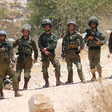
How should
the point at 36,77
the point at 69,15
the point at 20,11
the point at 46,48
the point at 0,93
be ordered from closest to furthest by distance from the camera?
1. the point at 0,93
2. the point at 46,48
3. the point at 36,77
4. the point at 69,15
5. the point at 20,11

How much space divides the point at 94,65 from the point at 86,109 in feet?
9.83

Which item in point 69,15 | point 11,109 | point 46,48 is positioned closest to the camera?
point 11,109

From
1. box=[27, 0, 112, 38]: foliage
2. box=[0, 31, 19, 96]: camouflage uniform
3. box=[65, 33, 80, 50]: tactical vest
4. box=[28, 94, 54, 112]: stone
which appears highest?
box=[27, 0, 112, 38]: foliage

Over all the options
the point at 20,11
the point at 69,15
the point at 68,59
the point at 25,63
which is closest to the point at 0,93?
the point at 25,63

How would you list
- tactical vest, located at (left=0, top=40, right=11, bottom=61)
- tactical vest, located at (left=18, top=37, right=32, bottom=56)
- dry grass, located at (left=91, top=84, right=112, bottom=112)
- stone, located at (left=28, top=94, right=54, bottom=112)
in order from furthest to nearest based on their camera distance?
tactical vest, located at (left=18, top=37, right=32, bottom=56) < tactical vest, located at (left=0, top=40, right=11, bottom=61) < stone, located at (left=28, top=94, right=54, bottom=112) < dry grass, located at (left=91, top=84, right=112, bottom=112)

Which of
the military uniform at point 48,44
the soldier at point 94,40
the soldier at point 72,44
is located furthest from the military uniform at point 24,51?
the soldier at point 94,40

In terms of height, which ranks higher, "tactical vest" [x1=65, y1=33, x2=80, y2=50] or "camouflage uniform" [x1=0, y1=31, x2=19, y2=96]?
"tactical vest" [x1=65, y1=33, x2=80, y2=50]

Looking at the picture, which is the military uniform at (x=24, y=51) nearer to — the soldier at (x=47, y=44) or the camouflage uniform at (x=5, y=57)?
the soldier at (x=47, y=44)

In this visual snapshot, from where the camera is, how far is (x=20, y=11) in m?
33.0

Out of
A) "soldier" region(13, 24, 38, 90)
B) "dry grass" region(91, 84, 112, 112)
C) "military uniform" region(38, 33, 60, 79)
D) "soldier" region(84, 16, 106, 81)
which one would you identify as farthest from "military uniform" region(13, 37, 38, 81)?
"dry grass" region(91, 84, 112, 112)

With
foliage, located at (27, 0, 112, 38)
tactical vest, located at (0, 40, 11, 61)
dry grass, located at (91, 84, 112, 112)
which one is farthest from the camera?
foliage, located at (27, 0, 112, 38)

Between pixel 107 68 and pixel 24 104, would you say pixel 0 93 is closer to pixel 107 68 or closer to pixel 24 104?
pixel 24 104

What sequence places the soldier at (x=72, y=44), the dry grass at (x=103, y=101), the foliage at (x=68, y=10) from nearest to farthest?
the dry grass at (x=103, y=101)
the soldier at (x=72, y=44)
the foliage at (x=68, y=10)

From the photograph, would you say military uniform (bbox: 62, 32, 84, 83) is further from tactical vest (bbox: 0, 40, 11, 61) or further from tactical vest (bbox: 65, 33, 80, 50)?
tactical vest (bbox: 0, 40, 11, 61)
